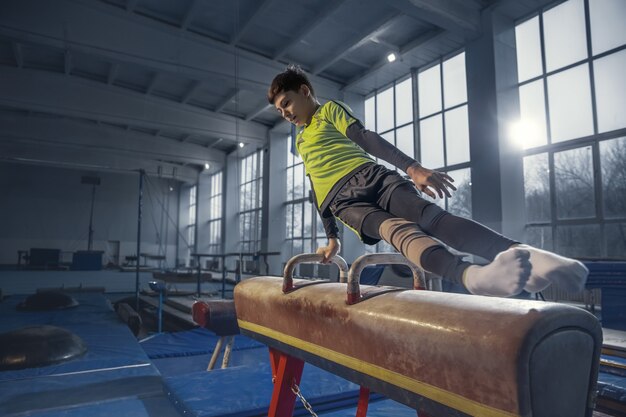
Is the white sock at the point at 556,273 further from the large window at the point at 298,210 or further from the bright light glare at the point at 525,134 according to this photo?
the large window at the point at 298,210

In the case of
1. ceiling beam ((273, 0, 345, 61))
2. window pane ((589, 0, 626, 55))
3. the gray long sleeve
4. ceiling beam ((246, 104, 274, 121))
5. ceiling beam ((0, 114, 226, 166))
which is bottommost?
the gray long sleeve

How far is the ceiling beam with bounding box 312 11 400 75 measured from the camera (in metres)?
7.38

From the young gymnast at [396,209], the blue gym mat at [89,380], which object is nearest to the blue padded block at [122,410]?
the blue gym mat at [89,380]

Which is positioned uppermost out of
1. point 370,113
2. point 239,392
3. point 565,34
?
point 370,113

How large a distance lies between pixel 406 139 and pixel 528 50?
2.83 metres

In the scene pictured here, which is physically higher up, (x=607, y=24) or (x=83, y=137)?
(x=83, y=137)

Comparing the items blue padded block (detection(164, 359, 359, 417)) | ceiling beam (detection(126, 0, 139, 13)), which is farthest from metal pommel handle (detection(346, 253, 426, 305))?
ceiling beam (detection(126, 0, 139, 13))

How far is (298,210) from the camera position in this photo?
40.8ft

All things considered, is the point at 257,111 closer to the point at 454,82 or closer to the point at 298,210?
the point at 298,210

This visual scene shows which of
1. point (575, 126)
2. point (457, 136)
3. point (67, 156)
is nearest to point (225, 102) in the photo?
point (457, 136)

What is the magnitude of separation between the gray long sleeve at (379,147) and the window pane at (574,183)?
570cm

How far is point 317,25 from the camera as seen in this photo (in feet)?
25.0

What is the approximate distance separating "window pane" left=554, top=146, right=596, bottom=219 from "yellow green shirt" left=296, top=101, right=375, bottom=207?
5507 millimetres

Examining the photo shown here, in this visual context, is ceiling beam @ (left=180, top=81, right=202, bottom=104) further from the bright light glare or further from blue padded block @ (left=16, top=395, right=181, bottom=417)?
blue padded block @ (left=16, top=395, right=181, bottom=417)
